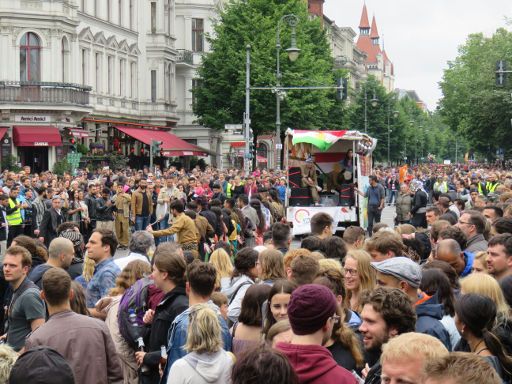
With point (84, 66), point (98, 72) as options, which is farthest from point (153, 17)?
point (84, 66)

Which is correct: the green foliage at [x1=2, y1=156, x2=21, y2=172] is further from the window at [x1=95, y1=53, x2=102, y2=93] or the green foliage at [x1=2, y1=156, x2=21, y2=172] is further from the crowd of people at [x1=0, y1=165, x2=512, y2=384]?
the crowd of people at [x1=0, y1=165, x2=512, y2=384]

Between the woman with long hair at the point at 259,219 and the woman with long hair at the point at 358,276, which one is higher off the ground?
the woman with long hair at the point at 358,276

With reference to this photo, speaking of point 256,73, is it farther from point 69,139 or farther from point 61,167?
point 61,167

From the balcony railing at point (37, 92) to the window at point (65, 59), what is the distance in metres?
0.70

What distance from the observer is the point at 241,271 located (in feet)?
30.1

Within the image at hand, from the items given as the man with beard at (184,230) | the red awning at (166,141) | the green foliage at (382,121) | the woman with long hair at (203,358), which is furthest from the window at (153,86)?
the woman with long hair at (203,358)

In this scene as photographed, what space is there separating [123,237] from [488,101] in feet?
139

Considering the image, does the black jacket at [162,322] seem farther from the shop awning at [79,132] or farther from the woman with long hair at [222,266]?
the shop awning at [79,132]

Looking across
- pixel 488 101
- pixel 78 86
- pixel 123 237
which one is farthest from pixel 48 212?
pixel 488 101

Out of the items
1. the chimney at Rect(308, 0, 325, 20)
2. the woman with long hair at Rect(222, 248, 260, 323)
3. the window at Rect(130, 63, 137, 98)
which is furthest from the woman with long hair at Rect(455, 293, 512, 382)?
the chimney at Rect(308, 0, 325, 20)

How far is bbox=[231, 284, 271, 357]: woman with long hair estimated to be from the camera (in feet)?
23.5

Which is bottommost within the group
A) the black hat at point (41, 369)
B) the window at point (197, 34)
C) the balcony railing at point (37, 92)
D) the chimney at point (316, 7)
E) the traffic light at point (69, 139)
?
the black hat at point (41, 369)

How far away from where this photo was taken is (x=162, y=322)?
24.8ft

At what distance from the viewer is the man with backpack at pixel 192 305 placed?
6.88 metres
